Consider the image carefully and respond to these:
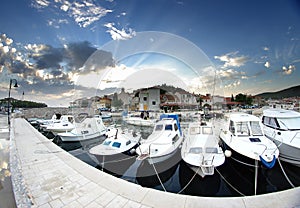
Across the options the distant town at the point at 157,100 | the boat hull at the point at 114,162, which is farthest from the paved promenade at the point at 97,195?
the distant town at the point at 157,100

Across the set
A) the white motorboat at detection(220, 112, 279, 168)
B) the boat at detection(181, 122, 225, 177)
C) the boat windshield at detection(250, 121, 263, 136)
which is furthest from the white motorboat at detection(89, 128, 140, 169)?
the boat windshield at detection(250, 121, 263, 136)

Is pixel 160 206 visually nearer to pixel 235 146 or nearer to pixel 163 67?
pixel 235 146

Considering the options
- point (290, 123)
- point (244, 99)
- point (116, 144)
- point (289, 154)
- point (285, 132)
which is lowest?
point (289, 154)

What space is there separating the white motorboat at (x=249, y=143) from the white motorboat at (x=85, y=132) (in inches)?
358

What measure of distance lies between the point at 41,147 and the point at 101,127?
5.23 meters

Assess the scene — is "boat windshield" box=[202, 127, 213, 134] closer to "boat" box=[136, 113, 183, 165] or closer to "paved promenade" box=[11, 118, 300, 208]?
"boat" box=[136, 113, 183, 165]

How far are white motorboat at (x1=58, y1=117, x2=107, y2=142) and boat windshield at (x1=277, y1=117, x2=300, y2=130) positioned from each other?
11.3 metres

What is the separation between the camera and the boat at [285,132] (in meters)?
6.16

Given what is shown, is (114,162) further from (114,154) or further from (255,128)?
(255,128)

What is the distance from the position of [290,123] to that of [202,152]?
5.02 metres

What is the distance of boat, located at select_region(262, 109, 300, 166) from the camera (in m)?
6.16

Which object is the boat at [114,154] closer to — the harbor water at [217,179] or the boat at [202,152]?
the harbor water at [217,179]

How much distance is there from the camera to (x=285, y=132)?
273 inches

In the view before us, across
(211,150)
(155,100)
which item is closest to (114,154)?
(211,150)
